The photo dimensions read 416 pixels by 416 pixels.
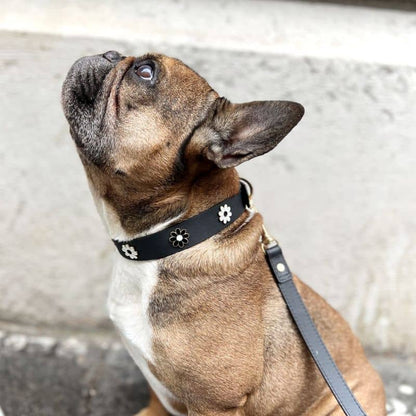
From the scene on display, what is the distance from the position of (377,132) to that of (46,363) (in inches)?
105

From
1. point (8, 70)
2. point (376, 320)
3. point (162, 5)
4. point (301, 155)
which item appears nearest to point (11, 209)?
point (8, 70)

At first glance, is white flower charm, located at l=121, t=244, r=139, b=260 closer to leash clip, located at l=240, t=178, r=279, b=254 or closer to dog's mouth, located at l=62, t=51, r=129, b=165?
dog's mouth, located at l=62, t=51, r=129, b=165

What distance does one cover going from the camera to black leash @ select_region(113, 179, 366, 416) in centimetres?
231

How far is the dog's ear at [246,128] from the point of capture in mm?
2074

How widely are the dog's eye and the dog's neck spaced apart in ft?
1.59

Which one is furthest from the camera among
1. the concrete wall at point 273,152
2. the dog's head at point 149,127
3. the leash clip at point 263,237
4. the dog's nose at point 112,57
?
the concrete wall at point 273,152

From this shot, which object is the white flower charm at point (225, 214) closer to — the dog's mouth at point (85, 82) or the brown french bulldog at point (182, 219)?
the brown french bulldog at point (182, 219)

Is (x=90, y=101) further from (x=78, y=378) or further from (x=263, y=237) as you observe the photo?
(x=78, y=378)

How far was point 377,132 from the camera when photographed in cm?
332

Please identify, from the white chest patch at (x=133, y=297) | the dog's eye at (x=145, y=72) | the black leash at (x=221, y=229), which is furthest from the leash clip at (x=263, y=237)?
the dog's eye at (x=145, y=72)

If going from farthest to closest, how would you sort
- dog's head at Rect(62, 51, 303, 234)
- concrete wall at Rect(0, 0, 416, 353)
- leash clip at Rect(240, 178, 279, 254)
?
concrete wall at Rect(0, 0, 416, 353), leash clip at Rect(240, 178, 279, 254), dog's head at Rect(62, 51, 303, 234)

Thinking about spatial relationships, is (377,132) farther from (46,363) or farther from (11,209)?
(46,363)

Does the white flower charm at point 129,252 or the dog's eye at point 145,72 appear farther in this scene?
the white flower charm at point 129,252

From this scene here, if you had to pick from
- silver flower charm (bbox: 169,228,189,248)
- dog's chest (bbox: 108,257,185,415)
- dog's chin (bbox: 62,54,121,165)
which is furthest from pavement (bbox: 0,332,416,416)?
dog's chin (bbox: 62,54,121,165)
